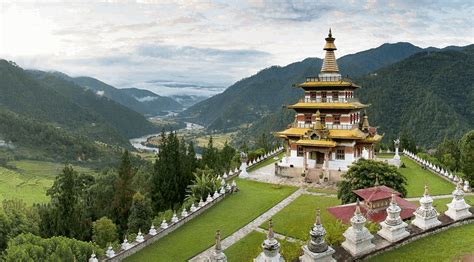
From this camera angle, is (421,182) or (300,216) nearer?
(300,216)

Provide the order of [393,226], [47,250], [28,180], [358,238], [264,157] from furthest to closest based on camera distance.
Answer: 1. [28,180]
2. [264,157]
3. [47,250]
4. [393,226]
5. [358,238]

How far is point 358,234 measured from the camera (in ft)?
33.2

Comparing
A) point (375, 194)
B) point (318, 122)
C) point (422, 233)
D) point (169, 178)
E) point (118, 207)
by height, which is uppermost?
point (318, 122)

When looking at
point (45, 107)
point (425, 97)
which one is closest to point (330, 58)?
point (425, 97)

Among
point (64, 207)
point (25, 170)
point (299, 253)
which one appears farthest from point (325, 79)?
point (25, 170)

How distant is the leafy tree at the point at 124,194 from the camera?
29328 mm

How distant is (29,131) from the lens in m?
117

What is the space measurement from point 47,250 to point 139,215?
308 inches

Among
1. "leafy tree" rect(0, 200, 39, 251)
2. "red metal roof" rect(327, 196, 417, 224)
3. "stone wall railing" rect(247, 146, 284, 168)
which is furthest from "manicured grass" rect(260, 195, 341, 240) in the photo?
"leafy tree" rect(0, 200, 39, 251)

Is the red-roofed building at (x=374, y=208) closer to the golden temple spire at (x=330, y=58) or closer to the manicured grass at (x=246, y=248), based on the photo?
the manicured grass at (x=246, y=248)

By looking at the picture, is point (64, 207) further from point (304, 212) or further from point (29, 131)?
point (29, 131)

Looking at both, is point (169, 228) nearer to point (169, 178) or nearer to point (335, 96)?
point (169, 178)

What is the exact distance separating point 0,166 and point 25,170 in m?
4.81

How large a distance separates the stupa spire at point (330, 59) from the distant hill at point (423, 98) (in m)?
64.9
